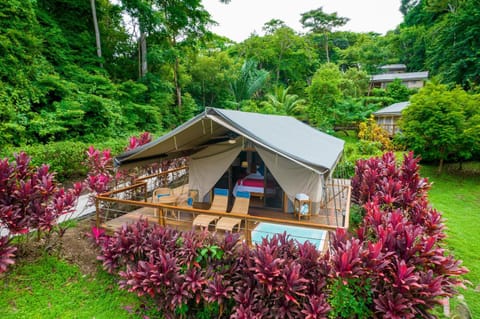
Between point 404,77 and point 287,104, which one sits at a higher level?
point 404,77

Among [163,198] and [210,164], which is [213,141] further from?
[163,198]

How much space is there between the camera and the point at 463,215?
9492 millimetres

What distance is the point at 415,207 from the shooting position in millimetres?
5988

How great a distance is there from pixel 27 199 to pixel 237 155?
4.72m

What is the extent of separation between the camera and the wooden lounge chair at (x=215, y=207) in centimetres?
643

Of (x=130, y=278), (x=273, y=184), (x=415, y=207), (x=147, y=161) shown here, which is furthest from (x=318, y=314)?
(x=147, y=161)

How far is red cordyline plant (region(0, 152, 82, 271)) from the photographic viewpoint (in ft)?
16.0

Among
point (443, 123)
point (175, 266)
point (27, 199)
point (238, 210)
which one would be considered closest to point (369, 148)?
point (443, 123)

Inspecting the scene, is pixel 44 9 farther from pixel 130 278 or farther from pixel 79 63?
pixel 130 278

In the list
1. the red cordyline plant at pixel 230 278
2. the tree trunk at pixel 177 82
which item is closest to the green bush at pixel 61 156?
the red cordyline plant at pixel 230 278

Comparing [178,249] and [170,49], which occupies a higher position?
[170,49]

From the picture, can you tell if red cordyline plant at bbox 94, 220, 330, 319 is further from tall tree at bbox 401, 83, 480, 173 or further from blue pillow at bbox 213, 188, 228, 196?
tall tree at bbox 401, 83, 480, 173

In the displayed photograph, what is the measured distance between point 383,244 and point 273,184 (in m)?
4.32

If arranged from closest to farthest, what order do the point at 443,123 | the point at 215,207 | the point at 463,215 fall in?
the point at 215,207 → the point at 463,215 → the point at 443,123
